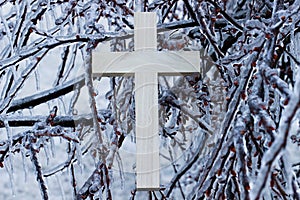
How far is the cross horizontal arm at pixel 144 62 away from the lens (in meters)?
1.09

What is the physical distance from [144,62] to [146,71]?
18mm

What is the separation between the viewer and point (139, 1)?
1.28m

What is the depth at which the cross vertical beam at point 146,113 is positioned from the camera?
1059mm

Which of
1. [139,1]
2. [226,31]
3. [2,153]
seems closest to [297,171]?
[226,31]

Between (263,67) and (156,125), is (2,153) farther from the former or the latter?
(263,67)

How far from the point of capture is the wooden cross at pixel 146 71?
3.48 ft

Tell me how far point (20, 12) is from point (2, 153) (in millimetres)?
304

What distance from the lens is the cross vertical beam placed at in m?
1.06

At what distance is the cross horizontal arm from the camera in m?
1.09

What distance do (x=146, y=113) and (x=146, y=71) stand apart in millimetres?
75

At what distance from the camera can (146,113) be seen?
107cm

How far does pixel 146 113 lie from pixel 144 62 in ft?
0.30

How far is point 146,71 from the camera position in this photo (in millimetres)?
1088

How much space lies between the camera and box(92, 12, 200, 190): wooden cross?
1.06 metres
